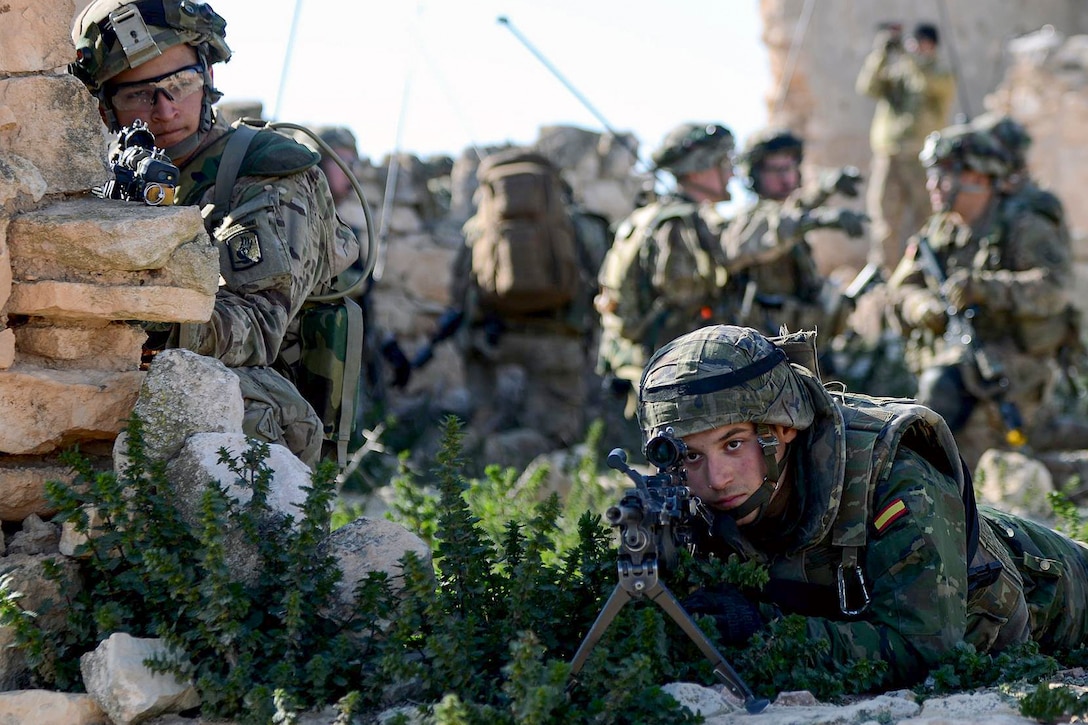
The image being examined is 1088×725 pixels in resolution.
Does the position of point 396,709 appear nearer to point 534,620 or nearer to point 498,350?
point 534,620

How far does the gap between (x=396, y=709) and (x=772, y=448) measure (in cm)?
108

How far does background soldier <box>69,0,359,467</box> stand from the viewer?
369 centimetres

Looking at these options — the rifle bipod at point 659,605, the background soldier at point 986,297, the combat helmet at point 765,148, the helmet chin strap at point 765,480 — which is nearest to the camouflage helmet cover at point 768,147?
the combat helmet at point 765,148

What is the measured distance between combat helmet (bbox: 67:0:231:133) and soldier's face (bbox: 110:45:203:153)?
30 millimetres

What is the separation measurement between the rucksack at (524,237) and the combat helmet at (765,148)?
1518mm

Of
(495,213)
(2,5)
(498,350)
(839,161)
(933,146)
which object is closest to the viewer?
(2,5)

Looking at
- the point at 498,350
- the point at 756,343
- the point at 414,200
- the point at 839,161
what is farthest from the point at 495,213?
the point at 839,161

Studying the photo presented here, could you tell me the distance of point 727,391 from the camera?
332cm

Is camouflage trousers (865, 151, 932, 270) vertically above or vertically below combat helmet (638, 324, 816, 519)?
above

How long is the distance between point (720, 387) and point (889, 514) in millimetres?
488

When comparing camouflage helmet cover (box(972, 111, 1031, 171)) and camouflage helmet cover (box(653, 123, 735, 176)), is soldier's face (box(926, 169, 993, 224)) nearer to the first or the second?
camouflage helmet cover (box(972, 111, 1031, 171))

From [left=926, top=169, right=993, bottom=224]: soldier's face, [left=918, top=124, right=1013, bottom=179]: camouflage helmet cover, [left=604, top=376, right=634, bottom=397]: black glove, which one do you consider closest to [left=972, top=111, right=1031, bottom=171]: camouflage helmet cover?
[left=918, top=124, right=1013, bottom=179]: camouflage helmet cover

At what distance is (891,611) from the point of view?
10.7 ft

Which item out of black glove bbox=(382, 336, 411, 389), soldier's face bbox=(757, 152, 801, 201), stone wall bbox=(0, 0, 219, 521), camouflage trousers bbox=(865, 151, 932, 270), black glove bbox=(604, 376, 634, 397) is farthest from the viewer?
camouflage trousers bbox=(865, 151, 932, 270)
